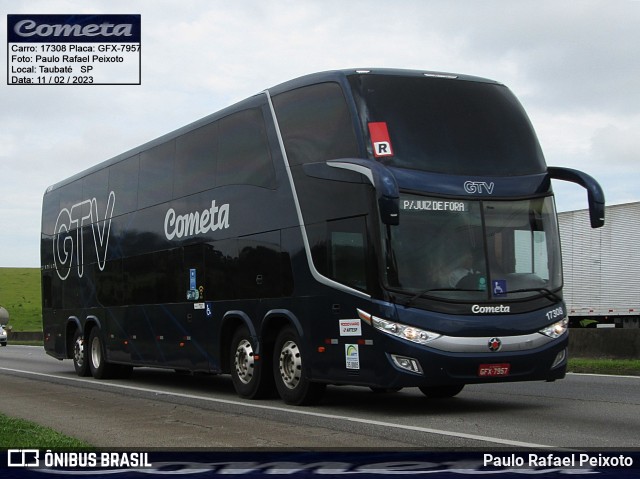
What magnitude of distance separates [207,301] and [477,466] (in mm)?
9415

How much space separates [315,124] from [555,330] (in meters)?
4.03

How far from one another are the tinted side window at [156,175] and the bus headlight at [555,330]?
320 inches

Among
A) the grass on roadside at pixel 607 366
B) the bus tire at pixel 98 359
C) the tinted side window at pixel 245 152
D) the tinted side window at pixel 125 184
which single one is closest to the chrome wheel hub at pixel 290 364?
the tinted side window at pixel 245 152

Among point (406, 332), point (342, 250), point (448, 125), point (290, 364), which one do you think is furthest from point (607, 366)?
point (406, 332)

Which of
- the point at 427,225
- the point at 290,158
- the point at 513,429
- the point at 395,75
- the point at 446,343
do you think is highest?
the point at 395,75

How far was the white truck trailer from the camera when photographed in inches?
1400

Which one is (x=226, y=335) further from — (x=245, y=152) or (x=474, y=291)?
(x=474, y=291)

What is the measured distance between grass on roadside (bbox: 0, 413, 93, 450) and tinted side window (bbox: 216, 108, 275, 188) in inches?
197

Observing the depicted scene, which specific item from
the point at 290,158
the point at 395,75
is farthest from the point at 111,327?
the point at 395,75

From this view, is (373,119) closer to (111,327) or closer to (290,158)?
(290,158)

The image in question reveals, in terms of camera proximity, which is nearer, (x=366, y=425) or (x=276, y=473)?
(x=276, y=473)

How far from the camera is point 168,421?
12898mm

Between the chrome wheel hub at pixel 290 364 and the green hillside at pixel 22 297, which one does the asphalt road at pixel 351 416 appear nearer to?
the chrome wheel hub at pixel 290 364

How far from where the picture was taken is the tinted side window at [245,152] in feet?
51.3
